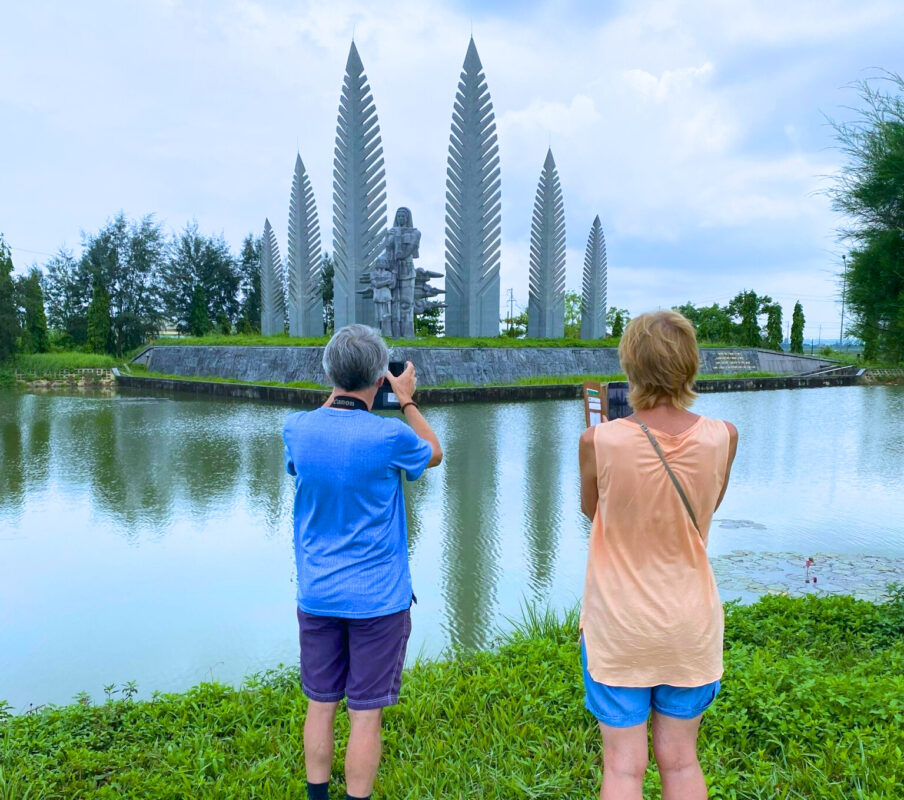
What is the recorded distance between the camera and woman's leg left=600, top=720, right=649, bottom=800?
4.93ft

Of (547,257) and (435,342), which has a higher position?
(547,257)

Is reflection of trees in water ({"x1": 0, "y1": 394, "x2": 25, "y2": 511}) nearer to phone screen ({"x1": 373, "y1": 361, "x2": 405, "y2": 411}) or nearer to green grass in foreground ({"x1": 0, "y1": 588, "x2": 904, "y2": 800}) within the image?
green grass in foreground ({"x1": 0, "y1": 588, "x2": 904, "y2": 800})

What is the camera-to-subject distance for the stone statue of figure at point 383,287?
17.4m

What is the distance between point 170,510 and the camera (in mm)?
5996

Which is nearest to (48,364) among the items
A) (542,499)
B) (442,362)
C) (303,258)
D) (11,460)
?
(303,258)

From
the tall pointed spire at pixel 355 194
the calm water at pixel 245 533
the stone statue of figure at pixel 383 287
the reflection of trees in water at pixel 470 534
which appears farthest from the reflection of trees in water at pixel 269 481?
the tall pointed spire at pixel 355 194

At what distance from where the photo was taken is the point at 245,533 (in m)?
5.32

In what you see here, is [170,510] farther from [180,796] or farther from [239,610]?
[180,796]

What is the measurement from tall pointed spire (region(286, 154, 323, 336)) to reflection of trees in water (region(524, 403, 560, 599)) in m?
13.8

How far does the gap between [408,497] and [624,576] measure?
16.2 ft

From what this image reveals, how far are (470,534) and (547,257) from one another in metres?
17.8

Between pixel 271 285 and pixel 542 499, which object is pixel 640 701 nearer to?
pixel 542 499

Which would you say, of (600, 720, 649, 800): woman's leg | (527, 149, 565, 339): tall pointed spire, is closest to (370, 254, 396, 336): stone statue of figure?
(527, 149, 565, 339): tall pointed spire

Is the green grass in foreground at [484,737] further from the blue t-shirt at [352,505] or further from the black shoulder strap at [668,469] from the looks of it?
the black shoulder strap at [668,469]
